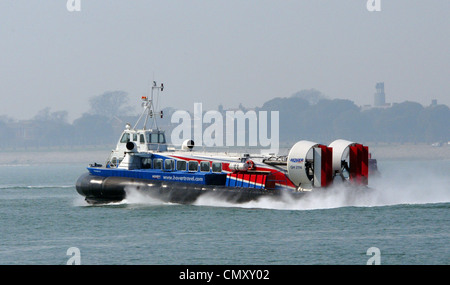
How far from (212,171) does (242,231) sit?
7.07 metres

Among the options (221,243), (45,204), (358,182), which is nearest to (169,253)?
(221,243)

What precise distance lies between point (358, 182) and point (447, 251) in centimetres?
912

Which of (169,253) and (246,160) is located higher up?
(246,160)

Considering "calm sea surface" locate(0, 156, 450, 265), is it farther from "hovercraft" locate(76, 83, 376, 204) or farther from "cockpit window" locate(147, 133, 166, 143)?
"cockpit window" locate(147, 133, 166, 143)

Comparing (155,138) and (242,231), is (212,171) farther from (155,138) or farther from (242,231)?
(242,231)

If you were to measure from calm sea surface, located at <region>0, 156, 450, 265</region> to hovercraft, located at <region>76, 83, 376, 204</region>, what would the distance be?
1.80 ft

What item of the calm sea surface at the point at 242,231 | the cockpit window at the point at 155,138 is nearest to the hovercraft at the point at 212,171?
the cockpit window at the point at 155,138

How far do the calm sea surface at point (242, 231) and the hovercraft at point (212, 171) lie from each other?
0.55 metres

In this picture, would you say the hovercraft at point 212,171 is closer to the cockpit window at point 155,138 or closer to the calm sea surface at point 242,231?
the cockpit window at point 155,138

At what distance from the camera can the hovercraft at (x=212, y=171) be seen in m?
31.7

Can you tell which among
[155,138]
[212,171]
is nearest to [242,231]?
[212,171]
